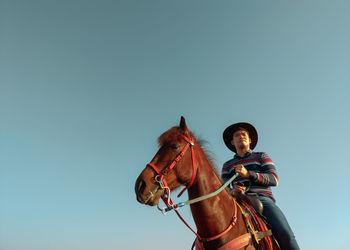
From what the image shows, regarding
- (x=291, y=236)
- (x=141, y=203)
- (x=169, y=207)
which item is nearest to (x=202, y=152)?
(x=169, y=207)

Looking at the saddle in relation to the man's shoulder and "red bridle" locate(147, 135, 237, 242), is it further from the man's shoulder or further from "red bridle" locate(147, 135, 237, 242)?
the man's shoulder

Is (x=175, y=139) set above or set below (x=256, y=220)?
above

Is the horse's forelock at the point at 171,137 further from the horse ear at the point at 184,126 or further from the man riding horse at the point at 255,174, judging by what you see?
the man riding horse at the point at 255,174

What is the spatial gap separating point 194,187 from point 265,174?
1846mm

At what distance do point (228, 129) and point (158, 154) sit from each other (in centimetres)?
326

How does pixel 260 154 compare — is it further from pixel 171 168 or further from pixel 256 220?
pixel 171 168

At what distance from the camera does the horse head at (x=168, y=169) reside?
3629 mm

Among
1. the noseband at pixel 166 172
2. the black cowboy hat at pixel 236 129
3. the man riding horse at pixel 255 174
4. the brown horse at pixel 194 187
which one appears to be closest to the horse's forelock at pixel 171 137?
the brown horse at pixel 194 187

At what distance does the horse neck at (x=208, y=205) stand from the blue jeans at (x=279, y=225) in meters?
1.05

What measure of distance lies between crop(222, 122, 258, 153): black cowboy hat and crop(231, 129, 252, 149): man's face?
0.82ft

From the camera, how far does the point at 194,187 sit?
404 centimetres

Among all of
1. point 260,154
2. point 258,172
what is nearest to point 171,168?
point 258,172

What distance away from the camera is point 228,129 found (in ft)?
22.1

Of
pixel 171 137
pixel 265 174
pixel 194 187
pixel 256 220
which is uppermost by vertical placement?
pixel 171 137
